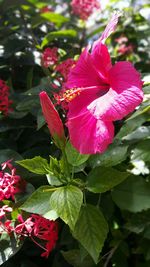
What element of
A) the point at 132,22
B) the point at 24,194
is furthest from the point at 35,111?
the point at 132,22

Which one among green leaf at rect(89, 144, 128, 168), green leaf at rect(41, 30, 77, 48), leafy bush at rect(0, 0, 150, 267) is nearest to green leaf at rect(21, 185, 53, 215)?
leafy bush at rect(0, 0, 150, 267)

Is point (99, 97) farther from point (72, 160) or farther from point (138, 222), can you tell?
point (138, 222)

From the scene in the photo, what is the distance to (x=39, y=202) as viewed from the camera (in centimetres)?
65

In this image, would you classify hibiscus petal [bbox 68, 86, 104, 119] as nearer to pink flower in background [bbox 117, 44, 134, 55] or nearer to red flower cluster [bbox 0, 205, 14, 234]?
red flower cluster [bbox 0, 205, 14, 234]

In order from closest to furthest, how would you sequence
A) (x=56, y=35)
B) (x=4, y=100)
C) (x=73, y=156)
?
(x=73, y=156), (x=4, y=100), (x=56, y=35)

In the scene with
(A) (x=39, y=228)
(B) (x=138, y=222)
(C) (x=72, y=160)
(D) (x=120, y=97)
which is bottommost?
(B) (x=138, y=222)

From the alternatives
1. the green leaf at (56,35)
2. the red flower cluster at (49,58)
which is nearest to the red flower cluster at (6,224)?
the red flower cluster at (49,58)

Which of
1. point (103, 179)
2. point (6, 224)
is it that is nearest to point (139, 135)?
point (103, 179)

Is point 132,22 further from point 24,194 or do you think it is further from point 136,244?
point 24,194

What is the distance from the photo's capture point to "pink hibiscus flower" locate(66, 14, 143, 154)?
0.53 meters

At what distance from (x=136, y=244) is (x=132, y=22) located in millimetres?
827

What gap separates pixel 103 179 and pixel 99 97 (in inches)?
5.6

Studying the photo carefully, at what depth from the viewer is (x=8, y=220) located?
686 mm

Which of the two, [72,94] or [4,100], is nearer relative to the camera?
[72,94]
